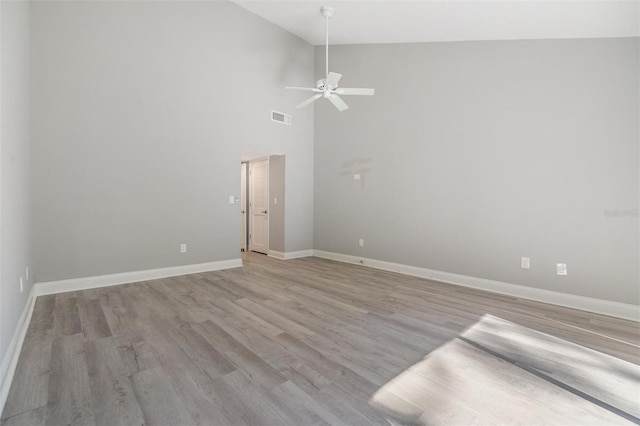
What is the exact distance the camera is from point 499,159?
3.82 m

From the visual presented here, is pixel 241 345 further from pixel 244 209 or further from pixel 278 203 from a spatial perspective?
pixel 244 209

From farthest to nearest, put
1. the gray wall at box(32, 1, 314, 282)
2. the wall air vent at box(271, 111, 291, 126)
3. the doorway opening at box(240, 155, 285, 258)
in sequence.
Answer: the doorway opening at box(240, 155, 285, 258) → the wall air vent at box(271, 111, 291, 126) → the gray wall at box(32, 1, 314, 282)

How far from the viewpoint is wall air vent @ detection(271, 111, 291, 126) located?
5.37 meters

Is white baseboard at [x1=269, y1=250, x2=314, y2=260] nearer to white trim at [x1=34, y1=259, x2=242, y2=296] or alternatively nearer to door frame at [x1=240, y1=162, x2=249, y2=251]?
white trim at [x1=34, y1=259, x2=242, y2=296]

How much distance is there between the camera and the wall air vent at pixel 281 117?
5.37 m

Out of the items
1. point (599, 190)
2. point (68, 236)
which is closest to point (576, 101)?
point (599, 190)

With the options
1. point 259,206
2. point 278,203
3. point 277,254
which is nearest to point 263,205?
point 259,206

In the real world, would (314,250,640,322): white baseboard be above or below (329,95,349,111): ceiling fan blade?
below

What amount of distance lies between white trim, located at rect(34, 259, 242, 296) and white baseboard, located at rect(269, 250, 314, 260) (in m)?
1.13

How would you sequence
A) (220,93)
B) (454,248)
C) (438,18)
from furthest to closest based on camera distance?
(220,93), (454,248), (438,18)

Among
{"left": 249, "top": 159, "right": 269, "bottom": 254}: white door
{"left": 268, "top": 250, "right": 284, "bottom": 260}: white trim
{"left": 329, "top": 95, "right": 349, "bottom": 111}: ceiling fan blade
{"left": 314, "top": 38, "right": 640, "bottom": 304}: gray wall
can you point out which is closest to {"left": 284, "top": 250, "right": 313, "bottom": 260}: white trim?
{"left": 268, "top": 250, "right": 284, "bottom": 260}: white trim

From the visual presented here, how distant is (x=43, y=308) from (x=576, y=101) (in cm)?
627

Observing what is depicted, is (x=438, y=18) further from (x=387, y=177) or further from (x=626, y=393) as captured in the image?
(x=626, y=393)

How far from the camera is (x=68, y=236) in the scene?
3.44m
